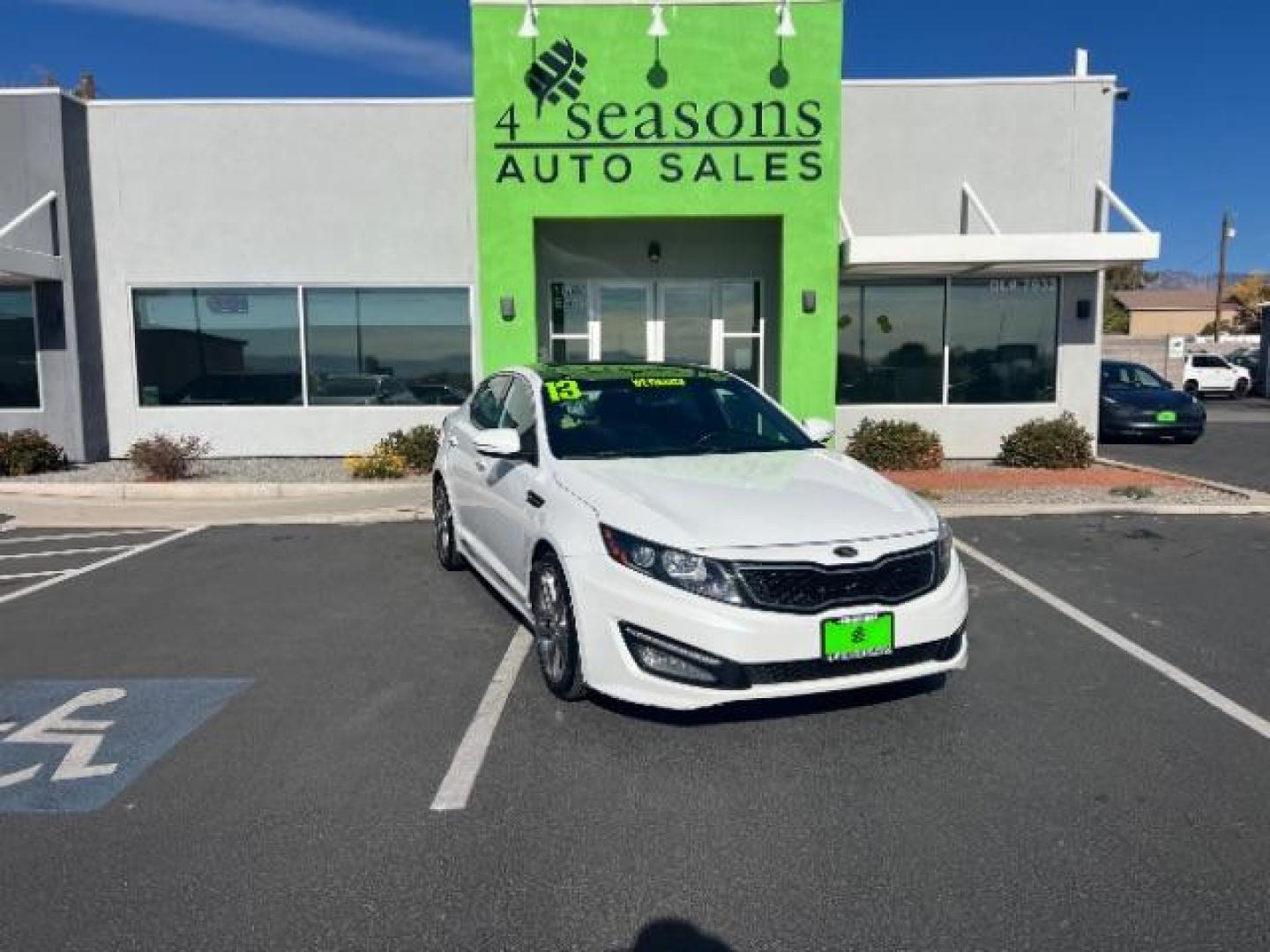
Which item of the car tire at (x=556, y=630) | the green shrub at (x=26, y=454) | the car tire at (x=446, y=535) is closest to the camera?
the car tire at (x=556, y=630)

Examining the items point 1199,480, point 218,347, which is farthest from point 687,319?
point 1199,480

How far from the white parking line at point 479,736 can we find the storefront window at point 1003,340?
9915 mm

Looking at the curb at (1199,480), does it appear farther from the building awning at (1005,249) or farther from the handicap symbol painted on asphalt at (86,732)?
the handicap symbol painted on asphalt at (86,732)

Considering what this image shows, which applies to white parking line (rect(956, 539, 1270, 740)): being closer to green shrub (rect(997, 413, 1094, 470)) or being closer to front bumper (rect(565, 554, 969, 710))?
front bumper (rect(565, 554, 969, 710))

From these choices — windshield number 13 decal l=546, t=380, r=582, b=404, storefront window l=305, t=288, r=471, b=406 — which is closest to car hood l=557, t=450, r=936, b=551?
windshield number 13 decal l=546, t=380, r=582, b=404

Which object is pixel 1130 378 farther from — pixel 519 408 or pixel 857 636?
pixel 857 636

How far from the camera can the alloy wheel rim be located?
4.66m

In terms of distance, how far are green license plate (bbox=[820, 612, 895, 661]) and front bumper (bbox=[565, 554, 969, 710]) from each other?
3 cm

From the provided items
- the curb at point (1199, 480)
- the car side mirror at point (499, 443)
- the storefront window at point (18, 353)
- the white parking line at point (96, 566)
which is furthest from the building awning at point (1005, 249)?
the storefront window at point (18, 353)

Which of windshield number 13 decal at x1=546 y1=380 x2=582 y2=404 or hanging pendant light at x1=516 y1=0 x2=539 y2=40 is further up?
hanging pendant light at x1=516 y1=0 x2=539 y2=40

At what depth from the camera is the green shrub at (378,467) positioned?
11.8m

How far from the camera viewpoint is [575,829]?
3.56m

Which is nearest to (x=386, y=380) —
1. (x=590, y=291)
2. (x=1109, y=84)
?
(x=590, y=291)

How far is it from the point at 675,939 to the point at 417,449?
9766 millimetres
